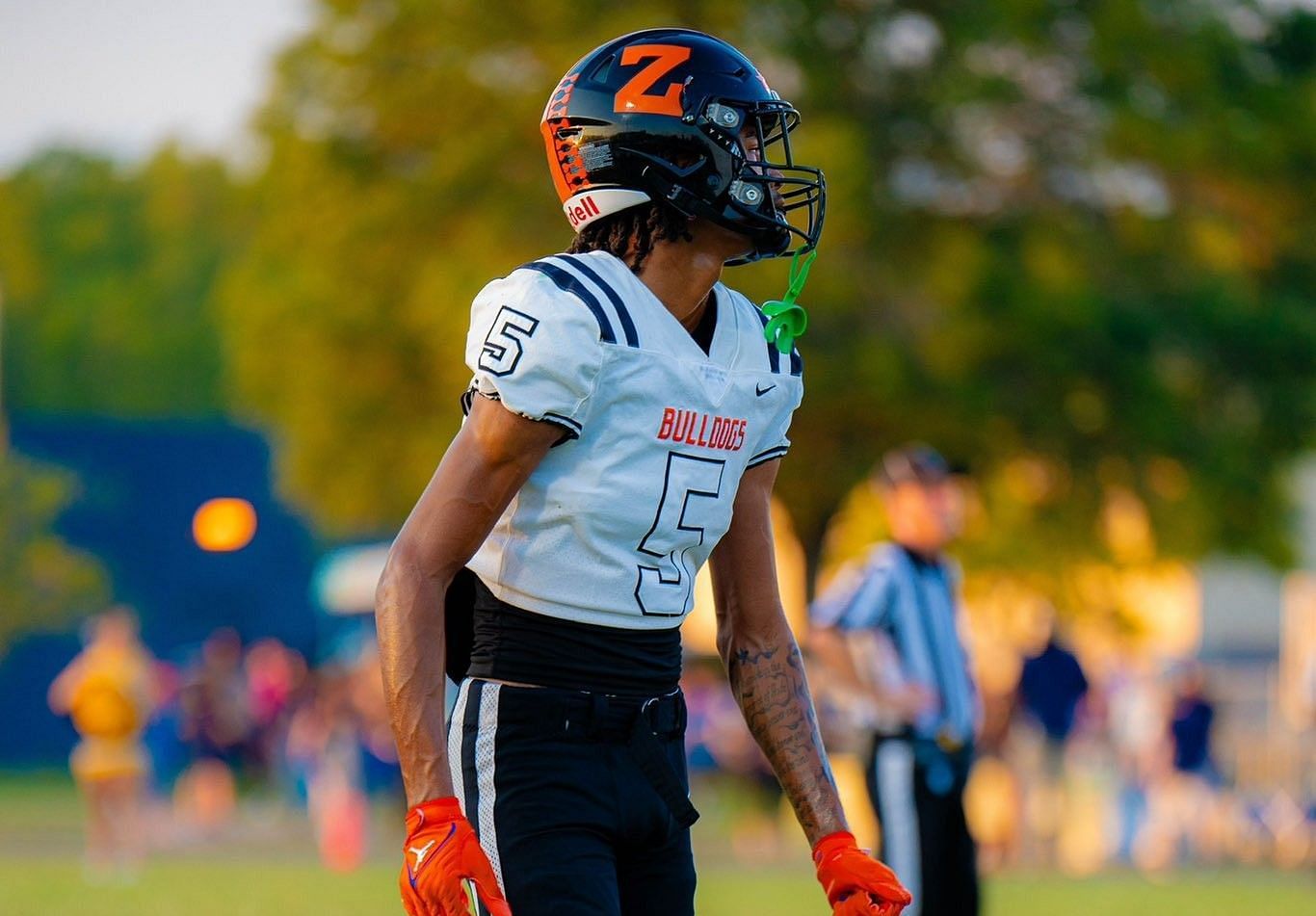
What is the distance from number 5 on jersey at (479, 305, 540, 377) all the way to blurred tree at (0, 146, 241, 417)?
162ft

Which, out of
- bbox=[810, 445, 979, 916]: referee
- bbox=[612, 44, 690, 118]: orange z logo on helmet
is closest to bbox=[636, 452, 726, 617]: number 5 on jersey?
bbox=[612, 44, 690, 118]: orange z logo on helmet

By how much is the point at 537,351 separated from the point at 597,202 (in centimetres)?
51

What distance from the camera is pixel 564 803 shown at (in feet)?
11.6

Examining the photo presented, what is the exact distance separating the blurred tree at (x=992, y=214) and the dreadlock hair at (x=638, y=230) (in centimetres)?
1701

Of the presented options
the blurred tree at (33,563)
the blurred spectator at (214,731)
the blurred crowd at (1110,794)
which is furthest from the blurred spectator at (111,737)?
the blurred tree at (33,563)

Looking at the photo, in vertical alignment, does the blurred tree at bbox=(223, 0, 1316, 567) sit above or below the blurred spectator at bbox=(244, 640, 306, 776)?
above

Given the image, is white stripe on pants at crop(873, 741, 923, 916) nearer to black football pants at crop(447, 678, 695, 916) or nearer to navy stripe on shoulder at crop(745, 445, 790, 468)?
navy stripe on shoulder at crop(745, 445, 790, 468)

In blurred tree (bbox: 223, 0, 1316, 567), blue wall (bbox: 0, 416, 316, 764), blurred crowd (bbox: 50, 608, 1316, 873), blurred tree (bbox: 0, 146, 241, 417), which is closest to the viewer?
blurred crowd (bbox: 50, 608, 1316, 873)

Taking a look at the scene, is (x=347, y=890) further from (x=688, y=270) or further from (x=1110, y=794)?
(x=688, y=270)

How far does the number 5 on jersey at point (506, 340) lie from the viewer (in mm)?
3445

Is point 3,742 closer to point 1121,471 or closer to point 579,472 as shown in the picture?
point 1121,471

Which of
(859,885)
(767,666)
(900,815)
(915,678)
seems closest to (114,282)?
(915,678)

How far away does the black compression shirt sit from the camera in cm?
363

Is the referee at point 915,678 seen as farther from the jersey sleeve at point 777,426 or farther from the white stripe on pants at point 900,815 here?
the jersey sleeve at point 777,426
